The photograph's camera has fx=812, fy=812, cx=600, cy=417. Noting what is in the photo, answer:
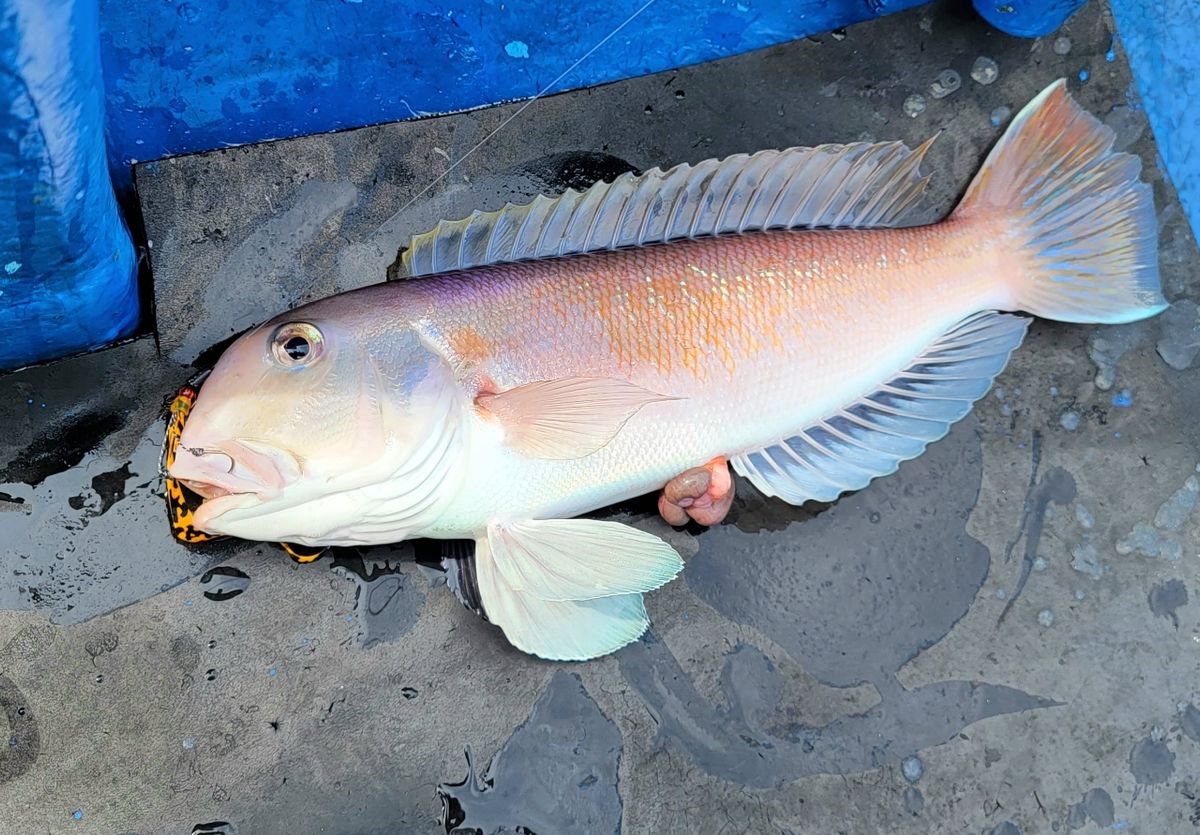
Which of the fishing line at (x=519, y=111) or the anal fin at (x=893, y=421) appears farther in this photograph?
the fishing line at (x=519, y=111)

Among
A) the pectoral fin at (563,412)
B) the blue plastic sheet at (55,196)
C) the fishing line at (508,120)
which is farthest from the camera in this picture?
the fishing line at (508,120)

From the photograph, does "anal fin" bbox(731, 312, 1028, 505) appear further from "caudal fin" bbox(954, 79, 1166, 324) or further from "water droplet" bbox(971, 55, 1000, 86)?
"water droplet" bbox(971, 55, 1000, 86)

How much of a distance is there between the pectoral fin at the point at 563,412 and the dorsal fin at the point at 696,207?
0.34 meters

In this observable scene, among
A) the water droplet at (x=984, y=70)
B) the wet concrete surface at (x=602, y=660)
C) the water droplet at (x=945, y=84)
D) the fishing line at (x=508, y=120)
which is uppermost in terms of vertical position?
the water droplet at (x=984, y=70)

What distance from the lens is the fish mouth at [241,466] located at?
1615 millimetres

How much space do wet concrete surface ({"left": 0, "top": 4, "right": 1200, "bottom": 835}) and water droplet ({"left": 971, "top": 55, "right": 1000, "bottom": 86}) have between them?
0.09m

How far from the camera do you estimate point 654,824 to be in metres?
1.99

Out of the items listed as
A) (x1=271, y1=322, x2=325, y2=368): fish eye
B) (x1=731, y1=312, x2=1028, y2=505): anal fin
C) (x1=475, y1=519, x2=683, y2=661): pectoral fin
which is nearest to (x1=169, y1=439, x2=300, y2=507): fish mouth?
(x1=271, y1=322, x2=325, y2=368): fish eye

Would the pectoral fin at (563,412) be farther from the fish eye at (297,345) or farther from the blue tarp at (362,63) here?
the blue tarp at (362,63)

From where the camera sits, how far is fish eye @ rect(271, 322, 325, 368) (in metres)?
1.66

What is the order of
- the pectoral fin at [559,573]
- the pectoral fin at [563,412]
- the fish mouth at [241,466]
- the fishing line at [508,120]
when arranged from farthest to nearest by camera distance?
the fishing line at [508,120]
the pectoral fin at [559,573]
the pectoral fin at [563,412]
the fish mouth at [241,466]

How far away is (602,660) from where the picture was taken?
205 centimetres

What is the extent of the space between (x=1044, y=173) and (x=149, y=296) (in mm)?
2289

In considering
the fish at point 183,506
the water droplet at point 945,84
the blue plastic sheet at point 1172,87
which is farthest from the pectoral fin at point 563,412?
the blue plastic sheet at point 1172,87
